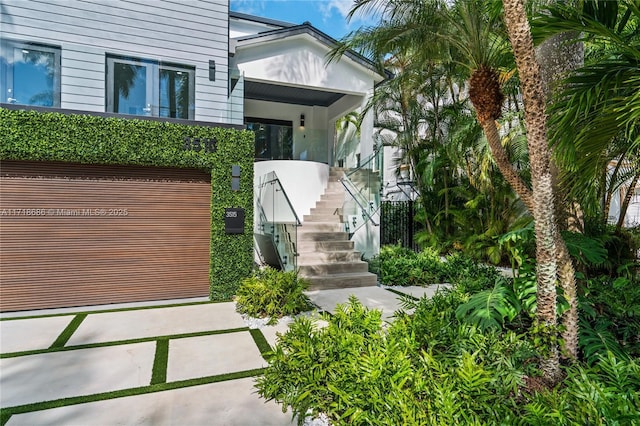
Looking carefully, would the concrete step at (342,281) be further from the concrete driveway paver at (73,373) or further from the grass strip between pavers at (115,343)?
the concrete driveway paver at (73,373)

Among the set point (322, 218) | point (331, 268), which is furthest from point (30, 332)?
point (322, 218)

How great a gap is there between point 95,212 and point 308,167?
5154 mm

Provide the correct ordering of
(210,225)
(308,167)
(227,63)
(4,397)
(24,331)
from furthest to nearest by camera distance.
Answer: (308,167) < (227,63) < (210,225) < (24,331) < (4,397)

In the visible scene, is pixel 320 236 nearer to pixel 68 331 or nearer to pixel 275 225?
pixel 275 225

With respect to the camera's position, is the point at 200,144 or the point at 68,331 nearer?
the point at 68,331

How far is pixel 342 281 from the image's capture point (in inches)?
269

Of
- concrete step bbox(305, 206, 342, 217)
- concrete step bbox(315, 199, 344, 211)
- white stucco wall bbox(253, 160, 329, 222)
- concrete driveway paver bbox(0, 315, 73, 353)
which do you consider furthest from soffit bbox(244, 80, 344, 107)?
concrete driveway paver bbox(0, 315, 73, 353)

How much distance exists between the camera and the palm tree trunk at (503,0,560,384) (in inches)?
108

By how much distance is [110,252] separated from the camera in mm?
6008

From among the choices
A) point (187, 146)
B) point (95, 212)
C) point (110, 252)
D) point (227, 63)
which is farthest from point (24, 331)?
point (227, 63)

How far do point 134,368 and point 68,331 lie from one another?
5.88 feet

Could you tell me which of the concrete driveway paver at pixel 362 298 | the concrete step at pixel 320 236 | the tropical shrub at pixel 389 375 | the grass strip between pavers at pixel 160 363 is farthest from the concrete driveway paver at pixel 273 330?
the concrete step at pixel 320 236

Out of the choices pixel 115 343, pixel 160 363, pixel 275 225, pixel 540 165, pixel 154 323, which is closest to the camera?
pixel 540 165

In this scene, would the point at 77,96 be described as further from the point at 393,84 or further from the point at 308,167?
the point at 393,84
